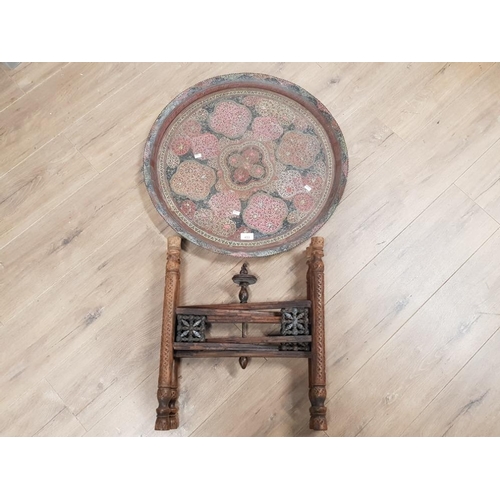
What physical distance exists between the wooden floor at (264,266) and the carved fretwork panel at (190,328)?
21cm

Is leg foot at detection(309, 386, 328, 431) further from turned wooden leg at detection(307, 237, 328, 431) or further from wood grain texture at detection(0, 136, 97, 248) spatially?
wood grain texture at detection(0, 136, 97, 248)

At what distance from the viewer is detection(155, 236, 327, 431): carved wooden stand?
1.54 m

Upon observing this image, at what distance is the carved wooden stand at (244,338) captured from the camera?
1.54 meters

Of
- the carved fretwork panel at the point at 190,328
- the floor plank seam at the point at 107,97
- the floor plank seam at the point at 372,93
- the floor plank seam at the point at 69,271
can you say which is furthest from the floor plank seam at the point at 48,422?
the floor plank seam at the point at 372,93

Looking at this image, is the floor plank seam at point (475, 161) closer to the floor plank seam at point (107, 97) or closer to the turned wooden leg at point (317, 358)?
the turned wooden leg at point (317, 358)

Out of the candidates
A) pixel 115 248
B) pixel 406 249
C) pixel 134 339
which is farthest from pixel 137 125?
pixel 406 249

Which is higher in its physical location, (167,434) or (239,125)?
(239,125)

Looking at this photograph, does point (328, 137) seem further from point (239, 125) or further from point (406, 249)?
point (406, 249)

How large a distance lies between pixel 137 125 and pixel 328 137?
88 centimetres

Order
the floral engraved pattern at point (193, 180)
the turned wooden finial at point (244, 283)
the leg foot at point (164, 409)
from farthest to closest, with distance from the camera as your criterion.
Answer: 1. the floral engraved pattern at point (193, 180)
2. the turned wooden finial at point (244, 283)
3. the leg foot at point (164, 409)

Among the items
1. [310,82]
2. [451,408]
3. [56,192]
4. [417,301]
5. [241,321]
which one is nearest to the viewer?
[241,321]

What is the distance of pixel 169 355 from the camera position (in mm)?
1551

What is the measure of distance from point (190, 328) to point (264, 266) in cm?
44

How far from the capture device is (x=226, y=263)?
1.85 meters
